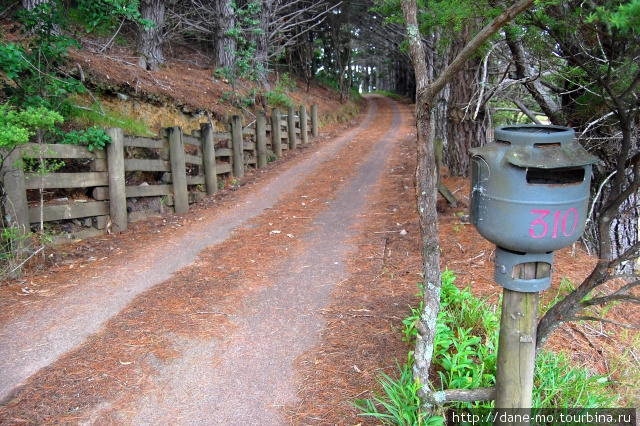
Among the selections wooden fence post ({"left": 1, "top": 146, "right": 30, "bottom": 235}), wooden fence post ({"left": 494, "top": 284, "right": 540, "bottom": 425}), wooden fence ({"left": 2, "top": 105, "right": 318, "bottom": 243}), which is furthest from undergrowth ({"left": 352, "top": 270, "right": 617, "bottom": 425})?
wooden fence ({"left": 2, "top": 105, "right": 318, "bottom": 243})

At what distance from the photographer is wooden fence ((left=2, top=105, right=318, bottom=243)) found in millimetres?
5379

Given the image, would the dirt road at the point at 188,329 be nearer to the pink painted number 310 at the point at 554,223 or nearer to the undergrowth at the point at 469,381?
the undergrowth at the point at 469,381

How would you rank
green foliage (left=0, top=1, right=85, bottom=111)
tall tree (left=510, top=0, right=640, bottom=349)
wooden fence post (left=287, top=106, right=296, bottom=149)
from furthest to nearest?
1. wooden fence post (left=287, top=106, right=296, bottom=149)
2. green foliage (left=0, top=1, right=85, bottom=111)
3. tall tree (left=510, top=0, right=640, bottom=349)

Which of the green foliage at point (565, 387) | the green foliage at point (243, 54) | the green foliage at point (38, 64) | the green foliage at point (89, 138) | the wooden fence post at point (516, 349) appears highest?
the green foliage at point (243, 54)

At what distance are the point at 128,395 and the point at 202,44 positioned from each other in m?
19.7

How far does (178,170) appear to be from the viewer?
783 centimetres

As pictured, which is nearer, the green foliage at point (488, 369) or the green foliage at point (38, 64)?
the green foliage at point (488, 369)

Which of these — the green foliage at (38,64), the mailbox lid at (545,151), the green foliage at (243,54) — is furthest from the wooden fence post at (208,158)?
the mailbox lid at (545,151)

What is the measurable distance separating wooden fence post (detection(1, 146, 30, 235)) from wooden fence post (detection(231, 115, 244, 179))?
5.36 metres

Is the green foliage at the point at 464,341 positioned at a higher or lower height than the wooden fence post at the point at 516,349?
lower

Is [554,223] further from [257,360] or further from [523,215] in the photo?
[257,360]

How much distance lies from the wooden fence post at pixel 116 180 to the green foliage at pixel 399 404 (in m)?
4.92

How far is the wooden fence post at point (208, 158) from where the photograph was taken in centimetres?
888

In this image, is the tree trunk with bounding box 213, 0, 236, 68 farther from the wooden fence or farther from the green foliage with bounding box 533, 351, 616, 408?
the green foliage with bounding box 533, 351, 616, 408
